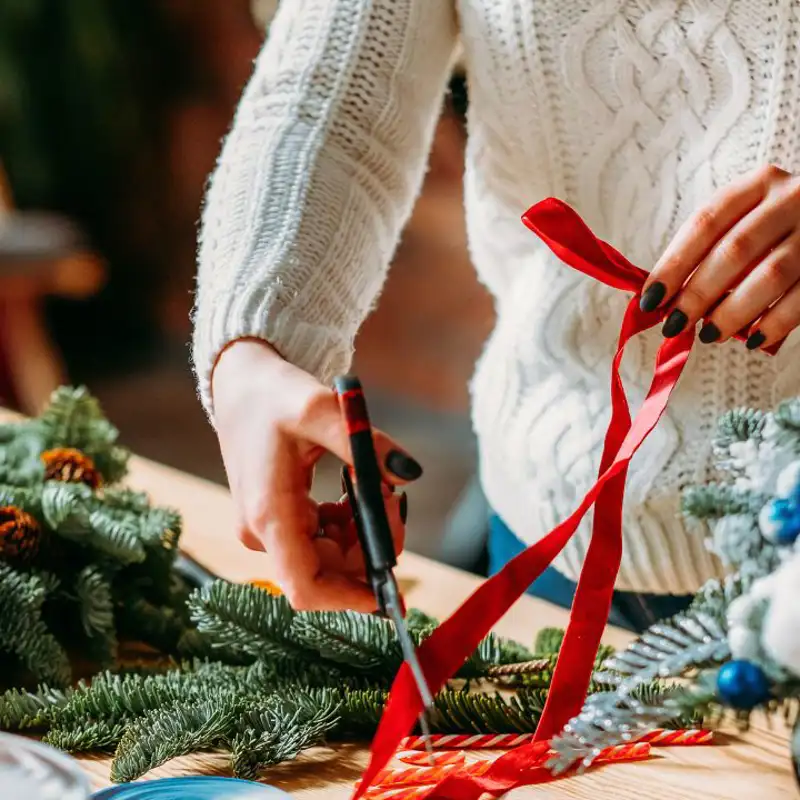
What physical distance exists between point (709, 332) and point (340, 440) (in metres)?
0.18

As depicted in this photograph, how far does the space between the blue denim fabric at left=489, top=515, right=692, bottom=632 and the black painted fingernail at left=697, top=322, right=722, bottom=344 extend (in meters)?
0.29

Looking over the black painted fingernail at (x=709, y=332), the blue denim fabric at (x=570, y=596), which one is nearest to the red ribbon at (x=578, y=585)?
the black painted fingernail at (x=709, y=332)

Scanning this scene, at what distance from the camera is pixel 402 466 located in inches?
17.8

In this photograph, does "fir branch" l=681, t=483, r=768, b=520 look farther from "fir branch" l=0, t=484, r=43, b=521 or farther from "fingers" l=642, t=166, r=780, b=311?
"fir branch" l=0, t=484, r=43, b=521

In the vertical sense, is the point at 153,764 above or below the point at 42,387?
below

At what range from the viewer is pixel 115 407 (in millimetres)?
3379

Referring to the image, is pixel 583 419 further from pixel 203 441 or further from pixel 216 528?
pixel 203 441

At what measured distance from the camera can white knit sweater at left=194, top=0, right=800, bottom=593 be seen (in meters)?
0.63

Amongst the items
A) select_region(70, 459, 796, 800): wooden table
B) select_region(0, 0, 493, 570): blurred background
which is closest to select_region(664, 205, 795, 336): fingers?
select_region(70, 459, 796, 800): wooden table

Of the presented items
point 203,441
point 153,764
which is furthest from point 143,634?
point 203,441

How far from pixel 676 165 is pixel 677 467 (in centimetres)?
20

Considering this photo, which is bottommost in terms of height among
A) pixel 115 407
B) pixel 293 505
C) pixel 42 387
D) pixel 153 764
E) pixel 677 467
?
pixel 153 764

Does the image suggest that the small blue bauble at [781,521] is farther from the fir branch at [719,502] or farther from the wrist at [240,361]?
the wrist at [240,361]

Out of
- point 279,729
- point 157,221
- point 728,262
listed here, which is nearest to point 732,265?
point 728,262
